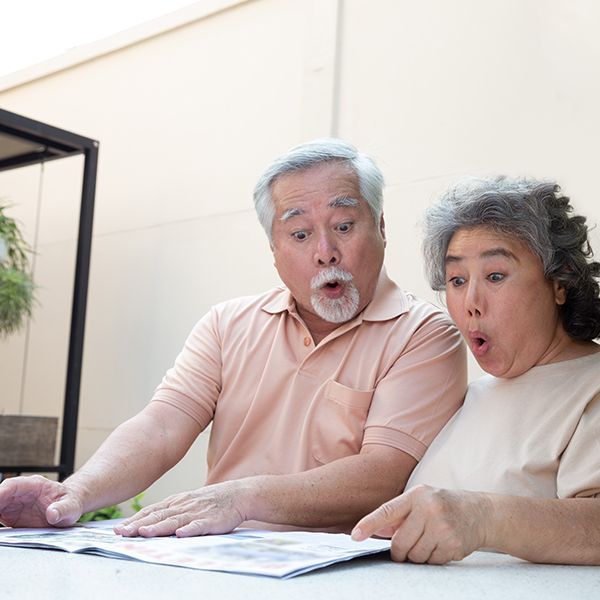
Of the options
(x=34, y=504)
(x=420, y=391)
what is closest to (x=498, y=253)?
(x=420, y=391)

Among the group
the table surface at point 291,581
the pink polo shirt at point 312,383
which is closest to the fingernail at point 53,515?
the table surface at point 291,581

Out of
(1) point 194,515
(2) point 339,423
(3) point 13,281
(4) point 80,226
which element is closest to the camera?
(1) point 194,515

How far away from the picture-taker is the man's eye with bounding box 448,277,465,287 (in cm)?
199

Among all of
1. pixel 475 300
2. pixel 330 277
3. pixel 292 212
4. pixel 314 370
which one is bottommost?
pixel 314 370

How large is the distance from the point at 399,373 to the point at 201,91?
111 inches

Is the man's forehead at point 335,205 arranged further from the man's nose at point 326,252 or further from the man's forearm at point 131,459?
the man's forearm at point 131,459

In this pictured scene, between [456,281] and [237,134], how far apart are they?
258cm

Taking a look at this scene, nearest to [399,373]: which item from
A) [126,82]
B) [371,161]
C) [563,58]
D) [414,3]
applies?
[371,161]

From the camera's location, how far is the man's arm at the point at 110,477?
1.81 meters

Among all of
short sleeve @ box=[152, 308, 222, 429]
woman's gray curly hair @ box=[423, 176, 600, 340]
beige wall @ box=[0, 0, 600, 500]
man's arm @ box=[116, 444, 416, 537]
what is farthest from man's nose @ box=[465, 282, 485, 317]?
beige wall @ box=[0, 0, 600, 500]

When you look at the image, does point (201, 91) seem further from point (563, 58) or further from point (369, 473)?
point (369, 473)

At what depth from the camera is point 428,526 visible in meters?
1.35

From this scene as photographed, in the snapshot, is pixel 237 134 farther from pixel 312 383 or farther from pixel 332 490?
pixel 332 490

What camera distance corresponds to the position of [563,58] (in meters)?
3.18
